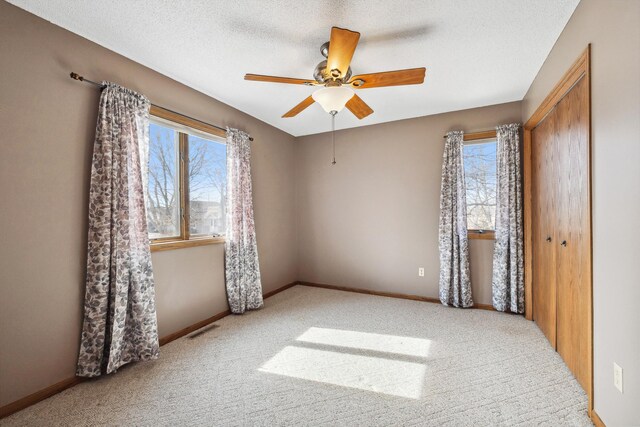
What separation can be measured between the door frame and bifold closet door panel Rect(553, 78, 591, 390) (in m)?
0.03

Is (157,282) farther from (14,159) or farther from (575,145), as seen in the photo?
(575,145)

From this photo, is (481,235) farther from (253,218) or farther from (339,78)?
(253,218)

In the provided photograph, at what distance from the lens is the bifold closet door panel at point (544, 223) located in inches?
96.0

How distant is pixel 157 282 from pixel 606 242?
127 inches

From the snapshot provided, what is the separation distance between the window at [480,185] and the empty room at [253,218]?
0.09ft

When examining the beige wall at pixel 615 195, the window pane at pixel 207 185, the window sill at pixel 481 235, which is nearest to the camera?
the beige wall at pixel 615 195

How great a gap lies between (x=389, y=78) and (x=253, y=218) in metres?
2.35

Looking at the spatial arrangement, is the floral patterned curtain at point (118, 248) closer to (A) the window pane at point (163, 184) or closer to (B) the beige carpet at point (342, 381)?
(B) the beige carpet at point (342, 381)

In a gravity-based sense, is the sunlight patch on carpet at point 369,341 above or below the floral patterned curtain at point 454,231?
below

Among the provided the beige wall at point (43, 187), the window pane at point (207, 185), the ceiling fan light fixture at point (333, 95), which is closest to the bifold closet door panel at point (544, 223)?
the ceiling fan light fixture at point (333, 95)

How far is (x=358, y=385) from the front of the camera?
1976 millimetres

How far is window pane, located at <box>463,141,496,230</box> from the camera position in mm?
3533

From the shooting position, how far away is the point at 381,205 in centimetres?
415

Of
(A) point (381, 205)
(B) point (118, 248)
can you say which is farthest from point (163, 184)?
(A) point (381, 205)
